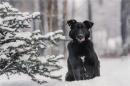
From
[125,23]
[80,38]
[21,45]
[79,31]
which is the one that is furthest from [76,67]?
[125,23]

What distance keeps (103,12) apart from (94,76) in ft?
211

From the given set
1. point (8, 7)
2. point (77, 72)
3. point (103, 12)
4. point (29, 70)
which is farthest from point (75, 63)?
point (103, 12)

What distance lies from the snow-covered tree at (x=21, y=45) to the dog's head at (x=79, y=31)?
25cm

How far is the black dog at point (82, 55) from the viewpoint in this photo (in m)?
8.73

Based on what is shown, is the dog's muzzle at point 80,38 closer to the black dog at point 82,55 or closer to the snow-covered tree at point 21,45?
the black dog at point 82,55

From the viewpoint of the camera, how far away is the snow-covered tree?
8.48 meters

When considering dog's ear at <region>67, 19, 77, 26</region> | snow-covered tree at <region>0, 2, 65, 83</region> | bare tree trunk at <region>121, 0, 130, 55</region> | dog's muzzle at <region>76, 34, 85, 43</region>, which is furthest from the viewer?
bare tree trunk at <region>121, 0, 130, 55</region>

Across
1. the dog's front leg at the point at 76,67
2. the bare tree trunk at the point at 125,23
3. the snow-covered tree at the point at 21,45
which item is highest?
the snow-covered tree at the point at 21,45

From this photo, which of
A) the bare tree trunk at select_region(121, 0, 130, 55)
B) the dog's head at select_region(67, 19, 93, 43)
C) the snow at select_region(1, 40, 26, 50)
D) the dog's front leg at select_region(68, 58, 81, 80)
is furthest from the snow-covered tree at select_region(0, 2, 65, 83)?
the bare tree trunk at select_region(121, 0, 130, 55)

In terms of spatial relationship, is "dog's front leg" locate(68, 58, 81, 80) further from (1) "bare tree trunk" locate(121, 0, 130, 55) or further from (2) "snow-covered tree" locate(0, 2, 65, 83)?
(1) "bare tree trunk" locate(121, 0, 130, 55)

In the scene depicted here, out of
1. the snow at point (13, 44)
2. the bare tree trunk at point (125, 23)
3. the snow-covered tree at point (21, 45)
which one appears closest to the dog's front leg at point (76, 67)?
the snow-covered tree at point (21, 45)

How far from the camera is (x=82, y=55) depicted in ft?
28.8

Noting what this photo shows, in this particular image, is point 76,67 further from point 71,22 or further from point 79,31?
point 71,22

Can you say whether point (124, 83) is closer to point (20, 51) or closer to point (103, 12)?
point (20, 51)
